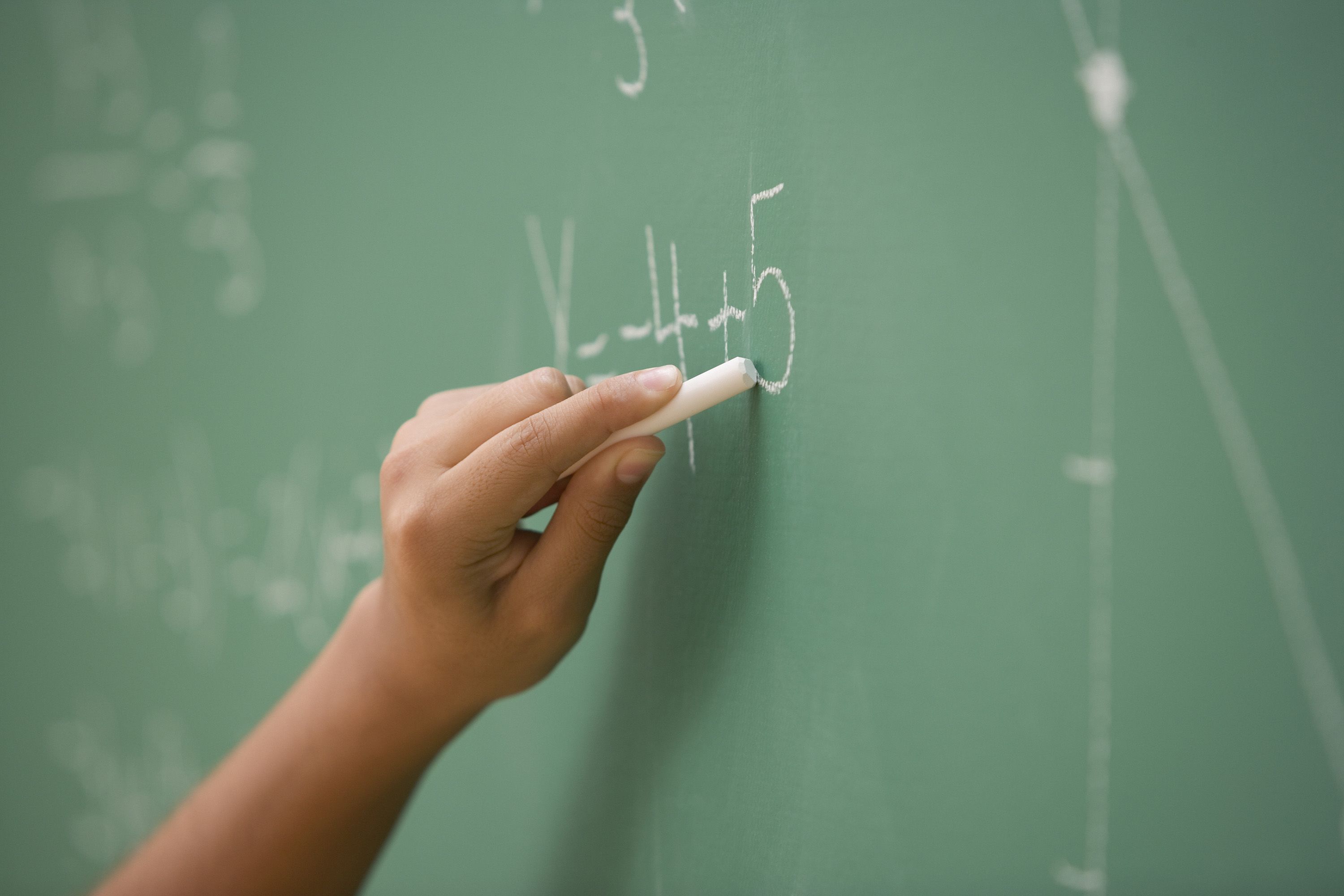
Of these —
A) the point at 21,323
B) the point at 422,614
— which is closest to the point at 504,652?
the point at 422,614

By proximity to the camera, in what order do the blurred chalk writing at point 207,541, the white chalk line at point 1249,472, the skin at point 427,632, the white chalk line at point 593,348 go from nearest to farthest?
the white chalk line at point 1249,472 < the skin at point 427,632 < the white chalk line at point 593,348 < the blurred chalk writing at point 207,541

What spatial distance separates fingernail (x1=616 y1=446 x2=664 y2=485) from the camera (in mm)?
356

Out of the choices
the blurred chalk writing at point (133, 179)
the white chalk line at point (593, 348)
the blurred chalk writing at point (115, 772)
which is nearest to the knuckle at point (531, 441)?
the white chalk line at point (593, 348)

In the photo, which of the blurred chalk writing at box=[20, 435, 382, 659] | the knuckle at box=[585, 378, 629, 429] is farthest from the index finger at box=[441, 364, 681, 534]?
the blurred chalk writing at box=[20, 435, 382, 659]

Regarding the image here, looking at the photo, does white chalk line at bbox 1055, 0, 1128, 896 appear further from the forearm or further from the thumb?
the forearm

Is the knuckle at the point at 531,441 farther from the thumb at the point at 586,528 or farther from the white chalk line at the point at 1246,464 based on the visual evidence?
the white chalk line at the point at 1246,464

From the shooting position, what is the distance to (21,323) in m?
0.77

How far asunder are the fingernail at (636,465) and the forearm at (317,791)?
6.5 inches

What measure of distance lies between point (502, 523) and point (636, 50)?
233mm

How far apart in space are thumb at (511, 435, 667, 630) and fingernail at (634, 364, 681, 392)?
0.10 feet

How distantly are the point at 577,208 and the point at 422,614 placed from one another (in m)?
0.22

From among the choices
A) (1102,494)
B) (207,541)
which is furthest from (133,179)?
(1102,494)

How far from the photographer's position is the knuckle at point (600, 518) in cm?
36

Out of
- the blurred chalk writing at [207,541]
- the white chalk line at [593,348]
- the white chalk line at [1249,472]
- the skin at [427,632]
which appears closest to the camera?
the white chalk line at [1249,472]
